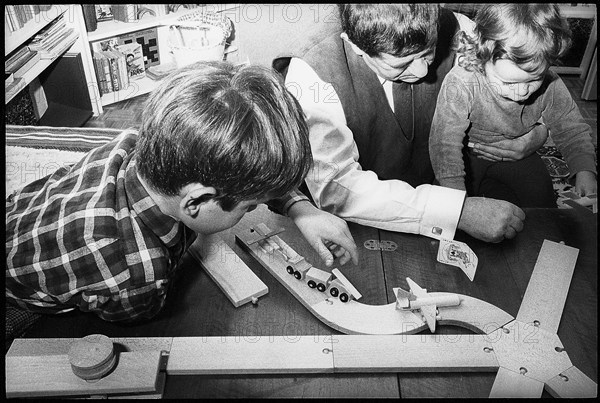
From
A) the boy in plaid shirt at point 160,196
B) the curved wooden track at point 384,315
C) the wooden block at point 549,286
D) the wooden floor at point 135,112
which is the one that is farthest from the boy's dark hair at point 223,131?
the wooden block at point 549,286

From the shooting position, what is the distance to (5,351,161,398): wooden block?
927mm

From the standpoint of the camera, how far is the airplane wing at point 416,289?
3.31 ft

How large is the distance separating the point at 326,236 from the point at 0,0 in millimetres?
668

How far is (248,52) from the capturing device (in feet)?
3.19

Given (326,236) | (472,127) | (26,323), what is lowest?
(26,323)

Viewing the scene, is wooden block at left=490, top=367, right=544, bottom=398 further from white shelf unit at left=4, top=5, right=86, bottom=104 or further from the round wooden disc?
white shelf unit at left=4, top=5, right=86, bottom=104

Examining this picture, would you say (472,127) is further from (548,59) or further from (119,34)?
(119,34)

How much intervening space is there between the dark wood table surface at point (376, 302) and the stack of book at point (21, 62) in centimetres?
42

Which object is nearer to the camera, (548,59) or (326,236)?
(548,59)

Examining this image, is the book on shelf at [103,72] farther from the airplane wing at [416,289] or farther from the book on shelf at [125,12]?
the airplane wing at [416,289]

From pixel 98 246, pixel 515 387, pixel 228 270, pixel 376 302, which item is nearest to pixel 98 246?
pixel 98 246

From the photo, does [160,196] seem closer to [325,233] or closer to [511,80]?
A: [325,233]

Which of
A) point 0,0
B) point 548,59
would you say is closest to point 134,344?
point 0,0

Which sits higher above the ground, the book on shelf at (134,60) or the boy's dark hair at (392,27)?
the boy's dark hair at (392,27)
